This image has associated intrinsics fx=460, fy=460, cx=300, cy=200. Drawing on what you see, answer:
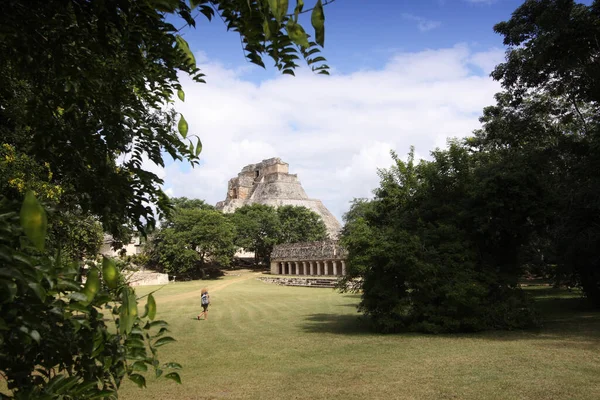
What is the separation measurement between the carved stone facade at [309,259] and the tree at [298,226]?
4.32m

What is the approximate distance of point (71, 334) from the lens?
2070 mm

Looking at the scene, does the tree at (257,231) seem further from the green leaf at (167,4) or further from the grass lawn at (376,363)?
the green leaf at (167,4)

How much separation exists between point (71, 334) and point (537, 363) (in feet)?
28.4

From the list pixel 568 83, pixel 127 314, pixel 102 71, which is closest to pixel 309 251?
pixel 568 83

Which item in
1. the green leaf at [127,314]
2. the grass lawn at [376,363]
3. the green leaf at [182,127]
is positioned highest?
the green leaf at [182,127]

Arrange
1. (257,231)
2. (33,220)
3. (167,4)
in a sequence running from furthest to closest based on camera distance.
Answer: (257,231) < (167,4) < (33,220)

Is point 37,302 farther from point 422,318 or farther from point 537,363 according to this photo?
point 422,318

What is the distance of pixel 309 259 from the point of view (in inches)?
1759

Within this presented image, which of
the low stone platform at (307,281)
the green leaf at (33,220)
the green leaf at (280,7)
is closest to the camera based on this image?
the green leaf at (33,220)

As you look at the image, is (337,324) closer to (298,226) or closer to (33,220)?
(33,220)

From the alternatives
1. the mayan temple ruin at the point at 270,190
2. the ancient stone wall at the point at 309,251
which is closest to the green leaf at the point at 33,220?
the ancient stone wall at the point at 309,251

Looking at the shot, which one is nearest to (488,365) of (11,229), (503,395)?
(503,395)

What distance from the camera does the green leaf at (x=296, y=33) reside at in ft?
6.00

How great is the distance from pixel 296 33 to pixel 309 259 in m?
43.3
